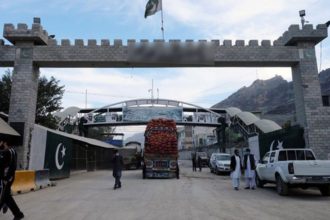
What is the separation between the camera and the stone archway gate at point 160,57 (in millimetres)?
20312

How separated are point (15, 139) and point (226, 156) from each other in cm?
1752

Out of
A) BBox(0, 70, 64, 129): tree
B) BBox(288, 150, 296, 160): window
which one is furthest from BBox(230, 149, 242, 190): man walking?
BBox(0, 70, 64, 129): tree

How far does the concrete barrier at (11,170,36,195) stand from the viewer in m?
14.0

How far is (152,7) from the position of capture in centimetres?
2212

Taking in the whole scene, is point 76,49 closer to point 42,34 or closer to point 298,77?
point 42,34

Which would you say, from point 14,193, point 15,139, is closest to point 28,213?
point 14,193

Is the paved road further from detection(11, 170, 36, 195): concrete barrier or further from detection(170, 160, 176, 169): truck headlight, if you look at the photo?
detection(170, 160, 176, 169): truck headlight

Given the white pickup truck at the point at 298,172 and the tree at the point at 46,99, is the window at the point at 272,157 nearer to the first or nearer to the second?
the white pickup truck at the point at 298,172

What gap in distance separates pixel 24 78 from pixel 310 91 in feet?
55.9

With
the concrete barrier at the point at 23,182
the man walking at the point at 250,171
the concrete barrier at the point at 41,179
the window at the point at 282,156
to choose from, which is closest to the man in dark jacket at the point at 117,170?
the concrete barrier at the point at 41,179

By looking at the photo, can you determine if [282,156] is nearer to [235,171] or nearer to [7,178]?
[235,171]

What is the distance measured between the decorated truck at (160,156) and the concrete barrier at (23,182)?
8.78 metres

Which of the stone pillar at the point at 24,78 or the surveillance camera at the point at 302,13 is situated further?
the surveillance camera at the point at 302,13

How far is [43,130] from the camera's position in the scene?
66.9 feet
